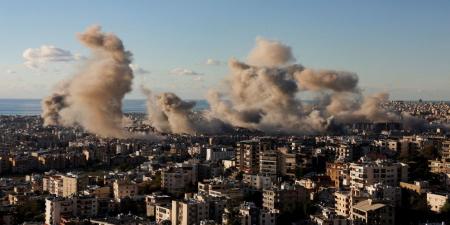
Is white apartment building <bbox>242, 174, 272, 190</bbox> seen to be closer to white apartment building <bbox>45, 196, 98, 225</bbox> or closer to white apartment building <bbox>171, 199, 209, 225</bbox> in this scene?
white apartment building <bbox>171, 199, 209, 225</bbox>

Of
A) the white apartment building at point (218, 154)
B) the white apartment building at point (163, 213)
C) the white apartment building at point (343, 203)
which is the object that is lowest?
the white apartment building at point (163, 213)

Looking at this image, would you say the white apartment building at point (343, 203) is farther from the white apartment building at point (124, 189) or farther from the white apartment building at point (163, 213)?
the white apartment building at point (124, 189)

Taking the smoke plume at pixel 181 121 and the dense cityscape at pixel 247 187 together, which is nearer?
the dense cityscape at pixel 247 187

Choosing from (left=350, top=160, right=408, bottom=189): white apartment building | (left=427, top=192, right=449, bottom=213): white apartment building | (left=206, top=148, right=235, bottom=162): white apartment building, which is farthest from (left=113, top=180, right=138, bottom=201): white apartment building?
(left=206, top=148, right=235, bottom=162): white apartment building

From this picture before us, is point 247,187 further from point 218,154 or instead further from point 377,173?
point 218,154

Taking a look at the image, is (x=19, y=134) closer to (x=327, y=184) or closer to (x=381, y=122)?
(x=381, y=122)

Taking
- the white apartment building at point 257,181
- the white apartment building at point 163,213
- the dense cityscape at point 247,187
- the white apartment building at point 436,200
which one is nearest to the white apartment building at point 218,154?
the dense cityscape at point 247,187

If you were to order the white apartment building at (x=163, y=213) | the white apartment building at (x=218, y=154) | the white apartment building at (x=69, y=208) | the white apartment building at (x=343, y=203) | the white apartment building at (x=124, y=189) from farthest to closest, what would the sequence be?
1. the white apartment building at (x=218, y=154)
2. the white apartment building at (x=124, y=189)
3. the white apartment building at (x=69, y=208)
4. the white apartment building at (x=163, y=213)
5. the white apartment building at (x=343, y=203)

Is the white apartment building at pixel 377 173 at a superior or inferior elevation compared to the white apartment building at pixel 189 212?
superior

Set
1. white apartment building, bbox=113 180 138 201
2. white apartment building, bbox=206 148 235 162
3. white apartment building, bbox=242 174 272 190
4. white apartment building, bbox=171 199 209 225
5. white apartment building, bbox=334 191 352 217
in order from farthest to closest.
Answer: white apartment building, bbox=206 148 235 162, white apartment building, bbox=242 174 272 190, white apartment building, bbox=113 180 138 201, white apartment building, bbox=334 191 352 217, white apartment building, bbox=171 199 209 225
